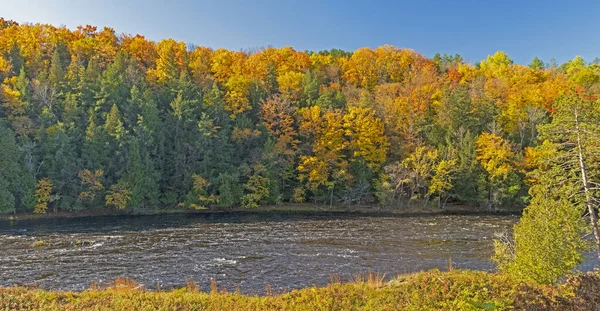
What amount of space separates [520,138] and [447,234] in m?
33.6

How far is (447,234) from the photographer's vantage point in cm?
3562

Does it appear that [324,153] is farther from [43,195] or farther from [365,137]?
[43,195]

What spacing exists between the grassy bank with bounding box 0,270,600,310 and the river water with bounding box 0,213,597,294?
727 centimetres

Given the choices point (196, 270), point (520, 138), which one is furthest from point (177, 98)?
point (520, 138)

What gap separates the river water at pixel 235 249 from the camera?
73.7 ft

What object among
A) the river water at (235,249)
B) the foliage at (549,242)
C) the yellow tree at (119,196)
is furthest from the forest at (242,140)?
the foliage at (549,242)

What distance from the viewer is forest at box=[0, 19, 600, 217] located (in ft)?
162

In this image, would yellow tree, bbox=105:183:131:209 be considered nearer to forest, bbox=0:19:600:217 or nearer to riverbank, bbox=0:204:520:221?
forest, bbox=0:19:600:217

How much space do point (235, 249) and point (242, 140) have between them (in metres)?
30.4

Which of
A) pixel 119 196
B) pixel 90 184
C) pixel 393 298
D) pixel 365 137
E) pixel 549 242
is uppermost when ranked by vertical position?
pixel 365 137

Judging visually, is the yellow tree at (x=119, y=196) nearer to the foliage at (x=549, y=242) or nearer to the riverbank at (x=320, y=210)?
the riverbank at (x=320, y=210)

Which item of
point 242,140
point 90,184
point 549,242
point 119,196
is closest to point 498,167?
point 242,140

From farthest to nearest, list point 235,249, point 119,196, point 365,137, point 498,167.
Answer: point 365,137
point 498,167
point 119,196
point 235,249

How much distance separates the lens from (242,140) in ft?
191
